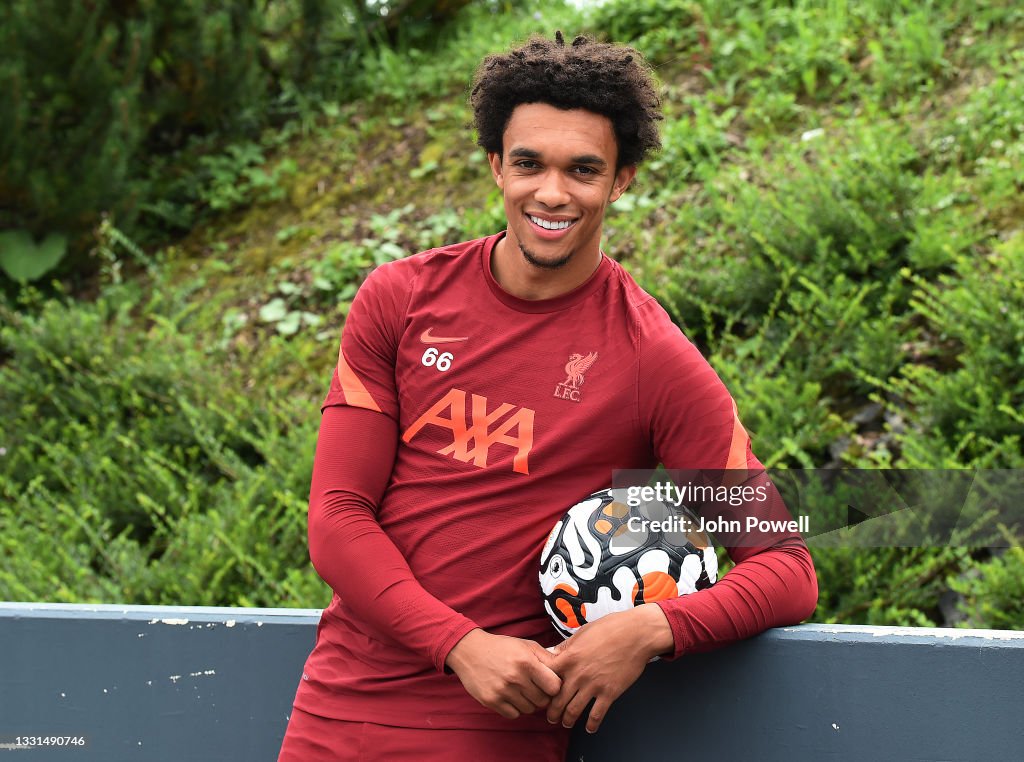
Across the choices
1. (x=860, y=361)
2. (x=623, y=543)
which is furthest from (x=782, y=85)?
(x=623, y=543)

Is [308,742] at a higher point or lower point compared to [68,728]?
higher

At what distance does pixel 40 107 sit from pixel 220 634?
174 inches

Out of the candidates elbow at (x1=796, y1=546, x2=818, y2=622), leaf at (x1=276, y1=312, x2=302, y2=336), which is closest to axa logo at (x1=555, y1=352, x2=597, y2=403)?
elbow at (x1=796, y1=546, x2=818, y2=622)

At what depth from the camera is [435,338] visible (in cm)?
230

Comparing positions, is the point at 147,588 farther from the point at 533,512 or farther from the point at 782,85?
the point at 782,85

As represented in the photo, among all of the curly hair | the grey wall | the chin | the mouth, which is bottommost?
the grey wall

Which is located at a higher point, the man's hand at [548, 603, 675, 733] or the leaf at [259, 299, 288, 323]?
the leaf at [259, 299, 288, 323]

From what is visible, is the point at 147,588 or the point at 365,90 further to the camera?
the point at 365,90

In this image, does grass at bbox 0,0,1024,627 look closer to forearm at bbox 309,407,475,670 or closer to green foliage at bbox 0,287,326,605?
green foliage at bbox 0,287,326,605

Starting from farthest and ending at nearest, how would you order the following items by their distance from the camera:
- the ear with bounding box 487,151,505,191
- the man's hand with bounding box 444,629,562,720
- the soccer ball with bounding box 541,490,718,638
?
the ear with bounding box 487,151,505,191
the soccer ball with bounding box 541,490,718,638
the man's hand with bounding box 444,629,562,720

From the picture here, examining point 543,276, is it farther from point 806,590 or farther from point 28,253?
point 28,253

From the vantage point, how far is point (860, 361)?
4094mm

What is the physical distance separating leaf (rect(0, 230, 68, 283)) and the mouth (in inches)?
181

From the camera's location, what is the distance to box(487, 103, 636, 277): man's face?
2254mm
